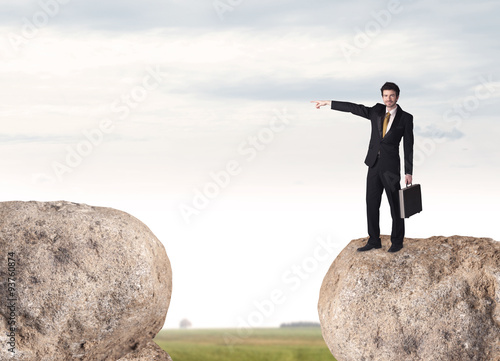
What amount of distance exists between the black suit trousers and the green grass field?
2.88m

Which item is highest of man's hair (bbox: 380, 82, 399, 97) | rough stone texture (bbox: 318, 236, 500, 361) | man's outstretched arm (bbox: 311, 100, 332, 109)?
man's hair (bbox: 380, 82, 399, 97)

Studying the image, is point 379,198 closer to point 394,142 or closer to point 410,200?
point 410,200

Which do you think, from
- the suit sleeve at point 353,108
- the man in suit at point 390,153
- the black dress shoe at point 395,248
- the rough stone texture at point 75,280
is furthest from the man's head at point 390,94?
the rough stone texture at point 75,280

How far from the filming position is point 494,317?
7.44 m

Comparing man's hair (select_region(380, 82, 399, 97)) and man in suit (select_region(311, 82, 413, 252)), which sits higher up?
man's hair (select_region(380, 82, 399, 97))

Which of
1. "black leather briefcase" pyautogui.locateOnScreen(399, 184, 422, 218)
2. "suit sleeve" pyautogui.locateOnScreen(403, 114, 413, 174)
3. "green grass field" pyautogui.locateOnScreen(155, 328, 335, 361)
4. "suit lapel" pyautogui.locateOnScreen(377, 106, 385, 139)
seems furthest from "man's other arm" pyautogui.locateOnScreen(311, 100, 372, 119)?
"green grass field" pyautogui.locateOnScreen(155, 328, 335, 361)

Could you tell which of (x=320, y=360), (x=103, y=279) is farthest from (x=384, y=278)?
(x=103, y=279)

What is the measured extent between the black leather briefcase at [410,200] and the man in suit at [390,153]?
15 centimetres

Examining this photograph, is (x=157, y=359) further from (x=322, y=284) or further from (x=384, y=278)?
(x=384, y=278)

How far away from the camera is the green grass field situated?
1003 centimetres

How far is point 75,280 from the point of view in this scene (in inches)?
284

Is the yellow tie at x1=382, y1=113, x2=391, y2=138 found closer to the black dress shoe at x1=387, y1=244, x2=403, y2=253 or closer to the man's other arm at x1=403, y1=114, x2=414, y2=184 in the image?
the man's other arm at x1=403, y1=114, x2=414, y2=184

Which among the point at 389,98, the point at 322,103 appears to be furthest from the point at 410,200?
the point at 322,103

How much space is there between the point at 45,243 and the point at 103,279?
0.86m
